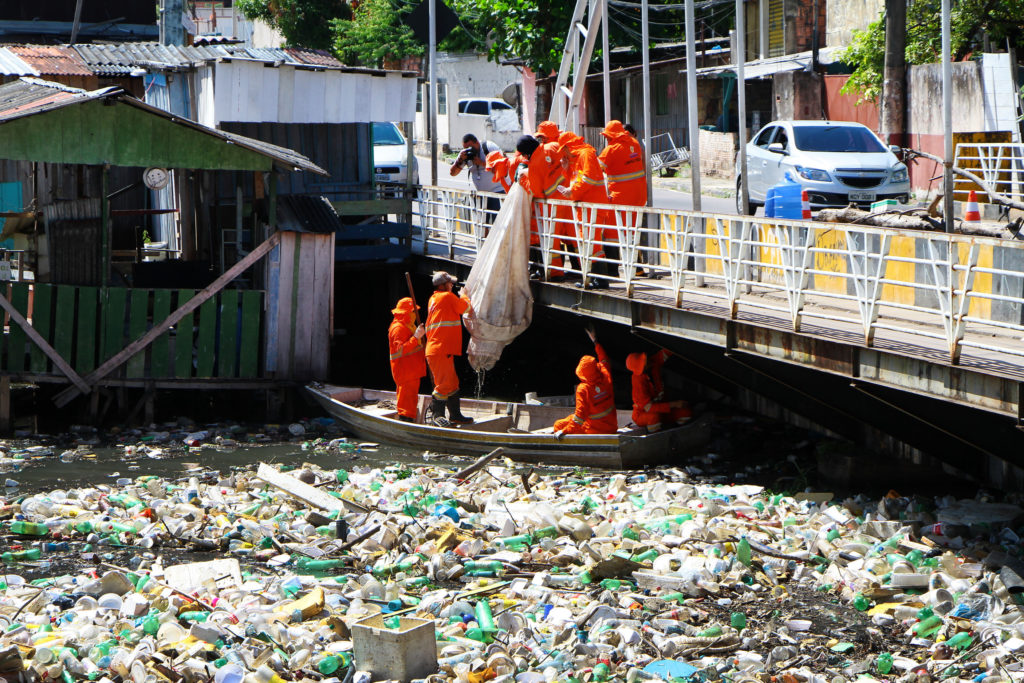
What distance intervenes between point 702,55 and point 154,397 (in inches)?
862

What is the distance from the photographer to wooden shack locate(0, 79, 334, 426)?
1444 cm

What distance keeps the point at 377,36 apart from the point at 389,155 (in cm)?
1671

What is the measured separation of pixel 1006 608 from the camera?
8.62 m

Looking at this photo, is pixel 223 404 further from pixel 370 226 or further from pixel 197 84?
pixel 197 84

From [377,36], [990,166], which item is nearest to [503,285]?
[990,166]

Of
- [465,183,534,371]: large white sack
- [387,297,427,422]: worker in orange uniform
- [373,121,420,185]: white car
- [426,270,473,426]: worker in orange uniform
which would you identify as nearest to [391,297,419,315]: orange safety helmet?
[387,297,427,422]: worker in orange uniform

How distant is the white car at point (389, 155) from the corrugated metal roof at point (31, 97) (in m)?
6.21

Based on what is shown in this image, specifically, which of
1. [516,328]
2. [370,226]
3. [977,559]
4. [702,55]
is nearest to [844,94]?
[702,55]

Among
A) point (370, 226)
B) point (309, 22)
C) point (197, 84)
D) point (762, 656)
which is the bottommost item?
point (762, 656)

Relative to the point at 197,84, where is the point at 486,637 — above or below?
below

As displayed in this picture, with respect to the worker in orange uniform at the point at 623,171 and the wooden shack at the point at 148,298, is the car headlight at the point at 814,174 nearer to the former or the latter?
the worker in orange uniform at the point at 623,171

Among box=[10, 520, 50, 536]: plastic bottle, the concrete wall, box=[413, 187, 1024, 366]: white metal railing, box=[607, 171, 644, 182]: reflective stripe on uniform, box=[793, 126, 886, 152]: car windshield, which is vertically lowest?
box=[10, 520, 50, 536]: plastic bottle

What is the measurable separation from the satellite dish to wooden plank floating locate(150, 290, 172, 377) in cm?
2305

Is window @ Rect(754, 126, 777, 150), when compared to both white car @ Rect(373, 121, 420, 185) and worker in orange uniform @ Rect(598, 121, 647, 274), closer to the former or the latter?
white car @ Rect(373, 121, 420, 185)
